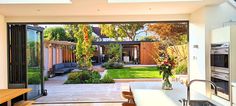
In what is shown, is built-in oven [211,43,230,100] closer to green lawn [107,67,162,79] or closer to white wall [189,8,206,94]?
white wall [189,8,206,94]

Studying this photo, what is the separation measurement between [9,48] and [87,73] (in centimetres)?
579

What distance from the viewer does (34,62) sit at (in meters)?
8.95

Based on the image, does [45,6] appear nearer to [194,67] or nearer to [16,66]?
[16,66]

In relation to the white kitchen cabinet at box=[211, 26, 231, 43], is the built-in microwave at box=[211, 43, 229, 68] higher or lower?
lower

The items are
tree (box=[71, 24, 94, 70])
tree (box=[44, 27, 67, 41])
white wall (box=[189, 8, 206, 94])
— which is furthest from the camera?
tree (box=[44, 27, 67, 41])

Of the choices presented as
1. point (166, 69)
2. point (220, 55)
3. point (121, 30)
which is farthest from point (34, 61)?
point (121, 30)

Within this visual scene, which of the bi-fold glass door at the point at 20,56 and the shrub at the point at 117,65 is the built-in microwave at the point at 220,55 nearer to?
the bi-fold glass door at the point at 20,56

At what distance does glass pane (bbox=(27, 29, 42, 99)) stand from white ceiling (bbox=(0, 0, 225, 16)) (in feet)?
5.05

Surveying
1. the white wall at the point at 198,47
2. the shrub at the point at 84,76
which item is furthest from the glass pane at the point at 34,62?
the white wall at the point at 198,47

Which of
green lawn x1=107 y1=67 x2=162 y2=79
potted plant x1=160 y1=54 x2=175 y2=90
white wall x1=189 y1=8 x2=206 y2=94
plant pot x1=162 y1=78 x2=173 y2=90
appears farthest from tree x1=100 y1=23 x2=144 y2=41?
plant pot x1=162 y1=78 x2=173 y2=90

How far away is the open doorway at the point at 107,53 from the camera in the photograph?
39.1ft

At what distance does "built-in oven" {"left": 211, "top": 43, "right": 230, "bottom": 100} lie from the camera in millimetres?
5188

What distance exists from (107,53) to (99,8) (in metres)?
10.9

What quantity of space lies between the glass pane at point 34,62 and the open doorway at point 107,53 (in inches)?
32.1
